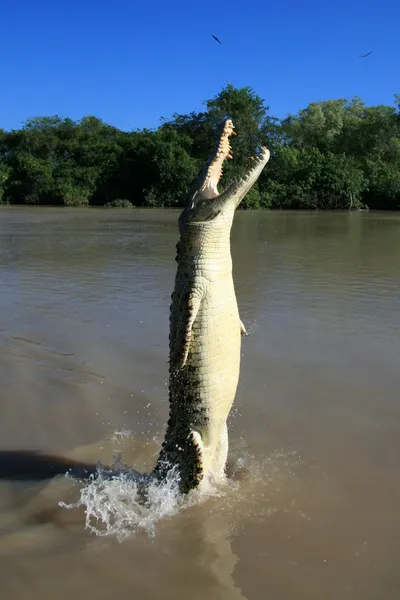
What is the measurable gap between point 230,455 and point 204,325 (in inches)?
49.8

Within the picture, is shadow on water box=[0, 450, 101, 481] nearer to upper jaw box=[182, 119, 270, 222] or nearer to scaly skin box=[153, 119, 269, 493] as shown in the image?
scaly skin box=[153, 119, 269, 493]

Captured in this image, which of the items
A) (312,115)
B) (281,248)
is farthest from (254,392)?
(312,115)

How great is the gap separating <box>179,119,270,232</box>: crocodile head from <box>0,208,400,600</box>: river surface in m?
1.70

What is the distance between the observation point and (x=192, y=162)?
42.5 m

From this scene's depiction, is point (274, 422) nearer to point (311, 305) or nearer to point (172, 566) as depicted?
point (172, 566)

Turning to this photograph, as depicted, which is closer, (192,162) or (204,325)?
(204,325)

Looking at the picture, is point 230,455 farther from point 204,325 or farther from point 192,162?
point 192,162

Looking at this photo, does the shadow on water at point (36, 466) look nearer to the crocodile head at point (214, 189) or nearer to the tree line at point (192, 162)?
the crocodile head at point (214, 189)

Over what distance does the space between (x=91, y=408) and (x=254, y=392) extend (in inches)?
55.5

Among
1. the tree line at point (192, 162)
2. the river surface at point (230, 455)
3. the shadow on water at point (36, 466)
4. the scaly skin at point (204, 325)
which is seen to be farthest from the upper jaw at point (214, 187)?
the tree line at point (192, 162)

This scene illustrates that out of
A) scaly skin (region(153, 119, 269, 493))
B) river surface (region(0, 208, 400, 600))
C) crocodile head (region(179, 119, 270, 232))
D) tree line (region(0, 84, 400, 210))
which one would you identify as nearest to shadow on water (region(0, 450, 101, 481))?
river surface (region(0, 208, 400, 600))

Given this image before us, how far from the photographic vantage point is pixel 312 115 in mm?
54375

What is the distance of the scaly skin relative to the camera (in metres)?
3.26

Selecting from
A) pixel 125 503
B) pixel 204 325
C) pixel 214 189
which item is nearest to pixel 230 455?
pixel 125 503
